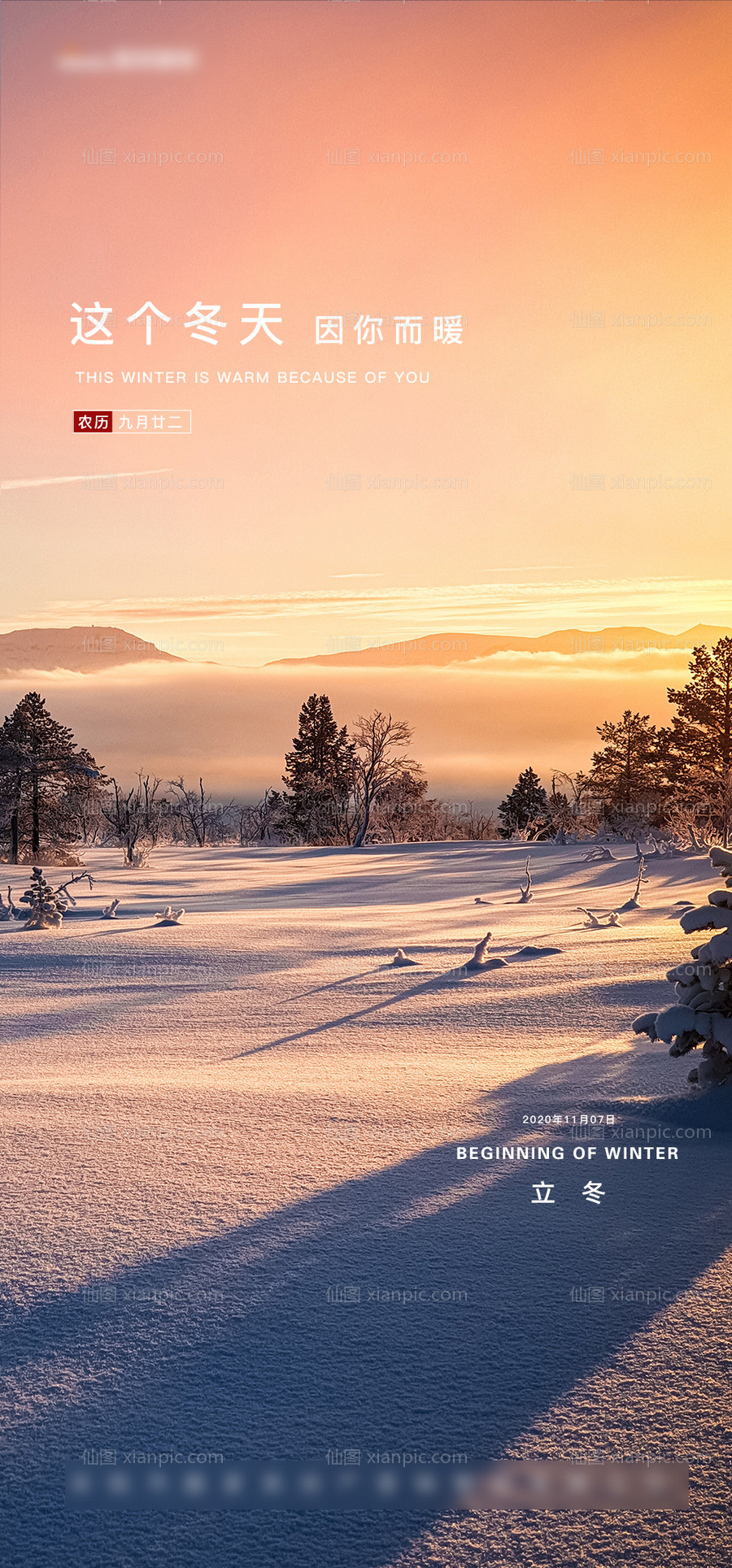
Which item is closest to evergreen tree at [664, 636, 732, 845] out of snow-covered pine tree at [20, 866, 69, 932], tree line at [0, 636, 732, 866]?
tree line at [0, 636, 732, 866]

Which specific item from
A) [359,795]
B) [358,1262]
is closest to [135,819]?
[359,795]

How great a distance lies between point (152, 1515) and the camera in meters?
1.89

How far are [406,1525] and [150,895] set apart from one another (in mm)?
10343

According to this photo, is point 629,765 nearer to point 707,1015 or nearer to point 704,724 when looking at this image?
point 704,724

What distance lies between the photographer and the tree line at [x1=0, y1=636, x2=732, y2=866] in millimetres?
18031

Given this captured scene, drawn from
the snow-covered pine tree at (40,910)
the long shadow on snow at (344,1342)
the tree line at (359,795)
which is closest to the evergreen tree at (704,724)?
the tree line at (359,795)

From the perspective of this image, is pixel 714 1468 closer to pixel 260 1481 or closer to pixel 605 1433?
pixel 605 1433

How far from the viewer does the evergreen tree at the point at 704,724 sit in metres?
31.3

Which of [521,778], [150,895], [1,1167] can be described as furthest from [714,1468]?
[521,778]

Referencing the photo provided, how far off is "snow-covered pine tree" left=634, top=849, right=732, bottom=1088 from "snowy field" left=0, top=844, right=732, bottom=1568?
0.12 metres

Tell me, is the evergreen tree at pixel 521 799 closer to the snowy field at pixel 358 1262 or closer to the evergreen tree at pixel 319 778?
the evergreen tree at pixel 319 778

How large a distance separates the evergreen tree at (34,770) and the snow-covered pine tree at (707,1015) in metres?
11.1

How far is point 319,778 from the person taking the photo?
36.3 metres

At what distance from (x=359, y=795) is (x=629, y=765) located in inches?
568
